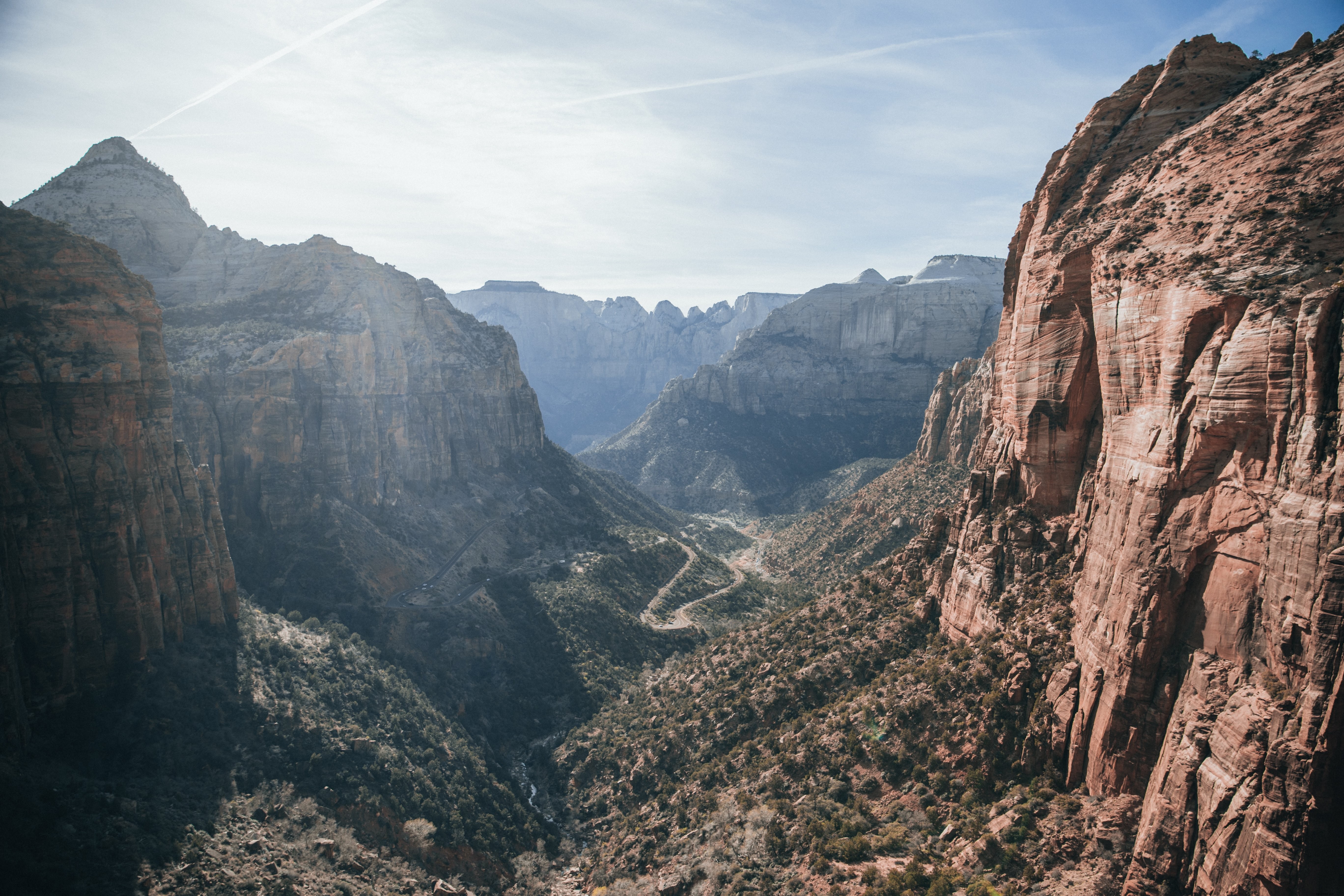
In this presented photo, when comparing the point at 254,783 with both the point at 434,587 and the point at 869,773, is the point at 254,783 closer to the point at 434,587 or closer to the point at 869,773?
the point at 869,773

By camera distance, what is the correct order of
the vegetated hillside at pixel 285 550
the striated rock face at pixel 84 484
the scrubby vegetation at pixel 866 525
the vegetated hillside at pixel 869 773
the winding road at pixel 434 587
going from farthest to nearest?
1. the scrubby vegetation at pixel 866 525
2. the winding road at pixel 434 587
3. the vegetated hillside at pixel 285 550
4. the striated rock face at pixel 84 484
5. the vegetated hillside at pixel 869 773

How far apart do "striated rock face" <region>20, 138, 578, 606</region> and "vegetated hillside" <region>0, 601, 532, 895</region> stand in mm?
20785

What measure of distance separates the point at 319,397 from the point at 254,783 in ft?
207

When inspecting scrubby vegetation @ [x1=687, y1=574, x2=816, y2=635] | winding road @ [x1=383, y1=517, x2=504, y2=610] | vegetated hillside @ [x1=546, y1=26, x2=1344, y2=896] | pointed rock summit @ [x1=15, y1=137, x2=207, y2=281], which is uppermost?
pointed rock summit @ [x1=15, y1=137, x2=207, y2=281]

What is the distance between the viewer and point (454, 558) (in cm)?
9675

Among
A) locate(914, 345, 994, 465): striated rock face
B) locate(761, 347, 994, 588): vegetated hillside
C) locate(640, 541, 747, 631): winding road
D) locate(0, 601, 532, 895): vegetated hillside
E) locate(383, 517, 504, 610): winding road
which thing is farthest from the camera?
locate(914, 345, 994, 465): striated rock face

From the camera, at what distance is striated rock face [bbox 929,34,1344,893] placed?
1866cm

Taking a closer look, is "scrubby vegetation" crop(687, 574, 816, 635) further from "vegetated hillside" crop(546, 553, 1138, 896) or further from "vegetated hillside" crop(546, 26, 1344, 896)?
"vegetated hillside" crop(546, 26, 1344, 896)

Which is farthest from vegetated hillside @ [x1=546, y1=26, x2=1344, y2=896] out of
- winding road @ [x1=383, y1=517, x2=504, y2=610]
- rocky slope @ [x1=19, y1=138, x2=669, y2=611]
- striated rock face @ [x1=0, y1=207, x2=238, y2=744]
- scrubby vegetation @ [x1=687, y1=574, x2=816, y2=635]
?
rocky slope @ [x1=19, y1=138, x2=669, y2=611]

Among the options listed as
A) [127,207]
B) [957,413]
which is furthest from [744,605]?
[127,207]

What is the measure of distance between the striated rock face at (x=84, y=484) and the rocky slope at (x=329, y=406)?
2404cm

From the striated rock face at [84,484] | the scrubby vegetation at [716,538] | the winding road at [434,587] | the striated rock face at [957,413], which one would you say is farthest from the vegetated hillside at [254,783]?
the scrubby vegetation at [716,538]

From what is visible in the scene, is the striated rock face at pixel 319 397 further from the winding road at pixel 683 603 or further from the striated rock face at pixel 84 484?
the winding road at pixel 683 603

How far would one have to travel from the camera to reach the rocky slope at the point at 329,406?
272ft
